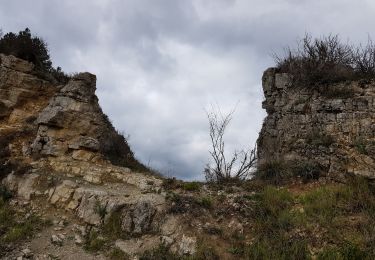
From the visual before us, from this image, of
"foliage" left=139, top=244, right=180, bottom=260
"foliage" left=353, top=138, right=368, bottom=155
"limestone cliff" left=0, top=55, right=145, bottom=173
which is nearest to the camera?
"foliage" left=139, top=244, right=180, bottom=260

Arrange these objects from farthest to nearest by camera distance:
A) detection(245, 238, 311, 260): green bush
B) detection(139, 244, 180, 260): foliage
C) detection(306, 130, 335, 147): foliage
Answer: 1. detection(306, 130, 335, 147): foliage
2. detection(139, 244, 180, 260): foliage
3. detection(245, 238, 311, 260): green bush

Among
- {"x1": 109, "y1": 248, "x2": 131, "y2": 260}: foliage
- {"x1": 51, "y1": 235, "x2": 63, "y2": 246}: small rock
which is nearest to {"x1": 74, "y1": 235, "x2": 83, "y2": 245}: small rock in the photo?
{"x1": 51, "y1": 235, "x2": 63, "y2": 246}: small rock

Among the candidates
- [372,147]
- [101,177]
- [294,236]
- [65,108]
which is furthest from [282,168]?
[65,108]

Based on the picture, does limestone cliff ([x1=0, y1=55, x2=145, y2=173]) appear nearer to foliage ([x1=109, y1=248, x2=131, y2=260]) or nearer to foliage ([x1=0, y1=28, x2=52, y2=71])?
foliage ([x1=0, y1=28, x2=52, y2=71])

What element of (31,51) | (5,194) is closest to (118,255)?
(5,194)

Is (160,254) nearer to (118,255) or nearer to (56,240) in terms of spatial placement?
(118,255)

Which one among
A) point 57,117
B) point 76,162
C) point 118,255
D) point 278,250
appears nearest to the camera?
point 278,250

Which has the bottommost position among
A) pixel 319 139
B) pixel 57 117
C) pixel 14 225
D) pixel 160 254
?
pixel 160 254

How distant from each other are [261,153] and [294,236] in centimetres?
557

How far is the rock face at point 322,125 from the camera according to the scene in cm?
1201

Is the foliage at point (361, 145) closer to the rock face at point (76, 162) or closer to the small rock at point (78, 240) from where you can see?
the rock face at point (76, 162)

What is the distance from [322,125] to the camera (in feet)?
43.1

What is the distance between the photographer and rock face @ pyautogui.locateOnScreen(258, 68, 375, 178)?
39.4 feet

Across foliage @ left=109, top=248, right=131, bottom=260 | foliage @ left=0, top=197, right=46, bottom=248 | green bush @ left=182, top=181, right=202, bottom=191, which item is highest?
green bush @ left=182, top=181, right=202, bottom=191
